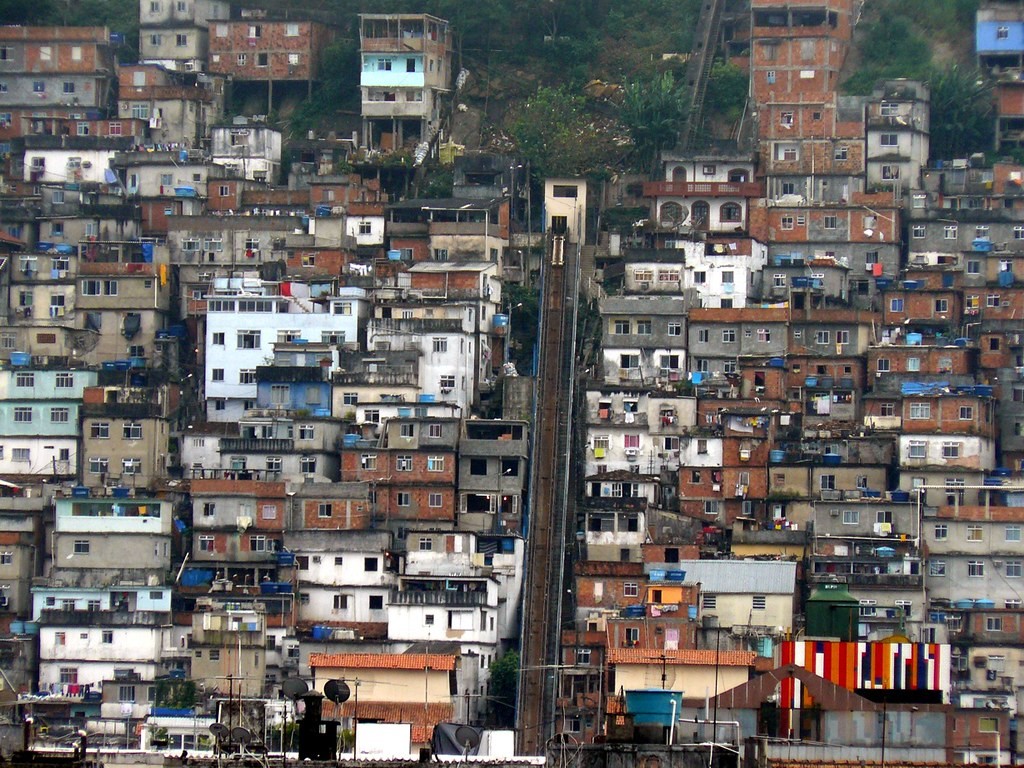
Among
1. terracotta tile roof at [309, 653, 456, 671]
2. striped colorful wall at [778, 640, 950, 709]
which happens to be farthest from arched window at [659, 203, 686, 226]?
striped colorful wall at [778, 640, 950, 709]

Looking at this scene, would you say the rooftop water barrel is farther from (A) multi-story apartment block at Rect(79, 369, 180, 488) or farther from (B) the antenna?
(A) multi-story apartment block at Rect(79, 369, 180, 488)

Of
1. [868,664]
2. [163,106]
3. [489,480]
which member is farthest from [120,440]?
[868,664]

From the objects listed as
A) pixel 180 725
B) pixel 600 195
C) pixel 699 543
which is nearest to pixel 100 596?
pixel 180 725

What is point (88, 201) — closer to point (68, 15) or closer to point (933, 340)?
point (68, 15)

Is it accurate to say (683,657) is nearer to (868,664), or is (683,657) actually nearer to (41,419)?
(868,664)

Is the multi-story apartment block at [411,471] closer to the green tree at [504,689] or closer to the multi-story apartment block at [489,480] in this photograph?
the multi-story apartment block at [489,480]

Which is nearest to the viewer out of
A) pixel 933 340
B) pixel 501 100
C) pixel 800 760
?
pixel 800 760

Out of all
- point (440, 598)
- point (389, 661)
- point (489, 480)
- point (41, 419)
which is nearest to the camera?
point (389, 661)
